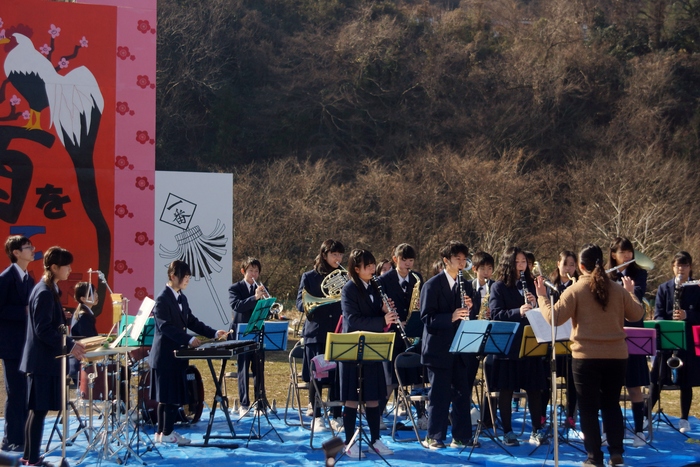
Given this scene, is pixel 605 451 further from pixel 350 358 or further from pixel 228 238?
pixel 228 238

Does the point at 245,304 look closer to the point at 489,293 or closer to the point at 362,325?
the point at 362,325

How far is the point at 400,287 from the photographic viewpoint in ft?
27.7

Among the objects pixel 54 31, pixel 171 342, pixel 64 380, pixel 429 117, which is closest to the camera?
pixel 64 380

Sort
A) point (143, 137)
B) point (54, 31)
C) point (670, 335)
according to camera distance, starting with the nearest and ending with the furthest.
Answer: point (670, 335) → point (54, 31) → point (143, 137)

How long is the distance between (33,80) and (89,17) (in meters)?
1.49

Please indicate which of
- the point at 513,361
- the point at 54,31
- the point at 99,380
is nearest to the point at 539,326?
the point at 513,361

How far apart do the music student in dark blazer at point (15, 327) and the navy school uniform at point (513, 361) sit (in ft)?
14.2

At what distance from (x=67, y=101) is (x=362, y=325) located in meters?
8.91

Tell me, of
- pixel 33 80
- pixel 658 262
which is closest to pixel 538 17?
pixel 658 262

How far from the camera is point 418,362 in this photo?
8.14m

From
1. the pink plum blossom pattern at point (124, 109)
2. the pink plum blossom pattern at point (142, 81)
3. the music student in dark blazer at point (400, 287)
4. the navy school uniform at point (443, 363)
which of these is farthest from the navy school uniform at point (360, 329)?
the pink plum blossom pattern at point (142, 81)

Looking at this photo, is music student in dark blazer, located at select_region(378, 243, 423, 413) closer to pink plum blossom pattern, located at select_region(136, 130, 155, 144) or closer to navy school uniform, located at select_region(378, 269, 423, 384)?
navy school uniform, located at select_region(378, 269, 423, 384)

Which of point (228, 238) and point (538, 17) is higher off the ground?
point (538, 17)

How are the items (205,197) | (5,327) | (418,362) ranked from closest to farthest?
1. (5,327)
2. (418,362)
3. (205,197)
